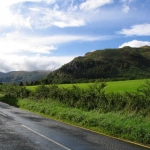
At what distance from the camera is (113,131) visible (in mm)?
13156

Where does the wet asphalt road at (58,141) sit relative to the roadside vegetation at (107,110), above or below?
below

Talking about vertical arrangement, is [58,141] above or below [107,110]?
below

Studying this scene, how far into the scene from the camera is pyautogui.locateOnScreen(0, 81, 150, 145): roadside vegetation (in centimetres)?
1255

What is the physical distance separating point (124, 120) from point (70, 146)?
473cm

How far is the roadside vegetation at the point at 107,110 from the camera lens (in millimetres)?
12552

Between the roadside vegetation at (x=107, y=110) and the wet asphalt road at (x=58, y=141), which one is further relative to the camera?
the roadside vegetation at (x=107, y=110)

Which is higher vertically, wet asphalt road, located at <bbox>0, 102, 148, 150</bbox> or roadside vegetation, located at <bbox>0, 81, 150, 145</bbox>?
roadside vegetation, located at <bbox>0, 81, 150, 145</bbox>

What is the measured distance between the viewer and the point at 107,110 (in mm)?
18938

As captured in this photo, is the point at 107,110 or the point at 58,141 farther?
the point at 107,110

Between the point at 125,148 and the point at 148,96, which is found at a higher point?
the point at 148,96

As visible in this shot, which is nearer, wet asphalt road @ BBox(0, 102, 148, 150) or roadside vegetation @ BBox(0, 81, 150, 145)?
wet asphalt road @ BBox(0, 102, 148, 150)

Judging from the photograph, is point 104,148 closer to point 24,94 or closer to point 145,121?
point 145,121

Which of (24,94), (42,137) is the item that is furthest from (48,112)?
(24,94)

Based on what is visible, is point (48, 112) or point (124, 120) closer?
point (124, 120)
